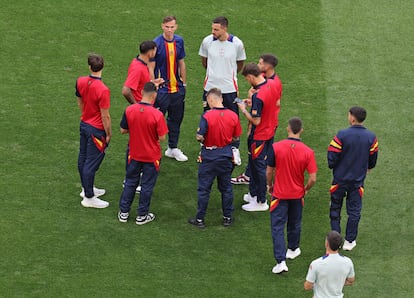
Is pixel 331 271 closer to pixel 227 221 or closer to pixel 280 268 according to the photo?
pixel 280 268

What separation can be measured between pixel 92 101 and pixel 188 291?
297 cm

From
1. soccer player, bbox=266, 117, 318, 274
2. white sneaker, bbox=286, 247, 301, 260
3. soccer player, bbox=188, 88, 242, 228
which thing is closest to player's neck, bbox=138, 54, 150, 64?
soccer player, bbox=188, 88, 242, 228

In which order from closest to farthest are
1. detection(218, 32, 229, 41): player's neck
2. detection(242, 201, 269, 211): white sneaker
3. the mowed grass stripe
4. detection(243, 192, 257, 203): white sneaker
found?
the mowed grass stripe
detection(242, 201, 269, 211): white sneaker
detection(243, 192, 257, 203): white sneaker
detection(218, 32, 229, 41): player's neck

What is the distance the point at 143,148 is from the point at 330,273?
3.52 metres

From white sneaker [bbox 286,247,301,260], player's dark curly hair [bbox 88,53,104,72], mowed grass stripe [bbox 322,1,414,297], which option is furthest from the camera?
player's dark curly hair [bbox 88,53,104,72]

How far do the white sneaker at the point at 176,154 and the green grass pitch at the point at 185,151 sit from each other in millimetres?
116

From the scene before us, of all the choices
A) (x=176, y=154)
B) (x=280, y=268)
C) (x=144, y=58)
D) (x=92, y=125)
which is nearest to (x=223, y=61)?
(x=144, y=58)

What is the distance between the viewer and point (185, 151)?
584 inches

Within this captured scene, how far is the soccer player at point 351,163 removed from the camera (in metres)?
11.9

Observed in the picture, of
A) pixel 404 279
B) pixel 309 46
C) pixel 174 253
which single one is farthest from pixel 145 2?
pixel 404 279

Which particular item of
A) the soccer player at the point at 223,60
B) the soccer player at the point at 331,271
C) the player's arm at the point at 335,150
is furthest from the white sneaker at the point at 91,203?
the soccer player at the point at 331,271

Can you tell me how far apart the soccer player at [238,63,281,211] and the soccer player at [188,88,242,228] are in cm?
41

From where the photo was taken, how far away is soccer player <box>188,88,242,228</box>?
487 inches

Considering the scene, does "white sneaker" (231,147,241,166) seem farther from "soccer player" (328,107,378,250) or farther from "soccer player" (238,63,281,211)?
"soccer player" (328,107,378,250)
